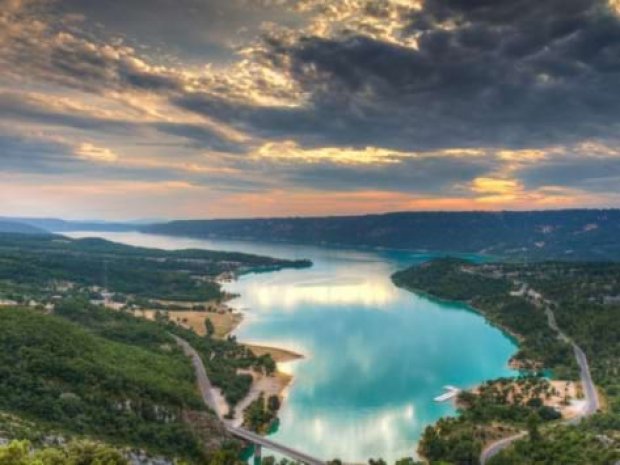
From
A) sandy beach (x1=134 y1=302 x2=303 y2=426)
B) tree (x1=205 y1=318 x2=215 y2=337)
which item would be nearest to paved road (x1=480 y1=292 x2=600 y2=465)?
sandy beach (x1=134 y1=302 x2=303 y2=426)

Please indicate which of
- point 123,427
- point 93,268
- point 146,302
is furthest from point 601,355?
point 93,268

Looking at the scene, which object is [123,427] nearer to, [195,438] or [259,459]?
[195,438]

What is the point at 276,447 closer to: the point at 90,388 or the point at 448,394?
the point at 90,388

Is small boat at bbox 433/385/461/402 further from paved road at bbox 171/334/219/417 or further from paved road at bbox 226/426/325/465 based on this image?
paved road at bbox 171/334/219/417

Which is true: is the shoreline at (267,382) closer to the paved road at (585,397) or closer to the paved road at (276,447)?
the paved road at (276,447)

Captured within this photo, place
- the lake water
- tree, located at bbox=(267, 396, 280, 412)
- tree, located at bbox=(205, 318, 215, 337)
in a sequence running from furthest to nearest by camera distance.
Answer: tree, located at bbox=(205, 318, 215, 337) < tree, located at bbox=(267, 396, 280, 412) < the lake water

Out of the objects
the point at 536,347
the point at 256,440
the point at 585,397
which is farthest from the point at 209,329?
the point at 585,397

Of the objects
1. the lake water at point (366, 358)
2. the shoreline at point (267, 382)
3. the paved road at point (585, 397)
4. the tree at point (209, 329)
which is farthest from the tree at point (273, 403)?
the tree at point (209, 329)
